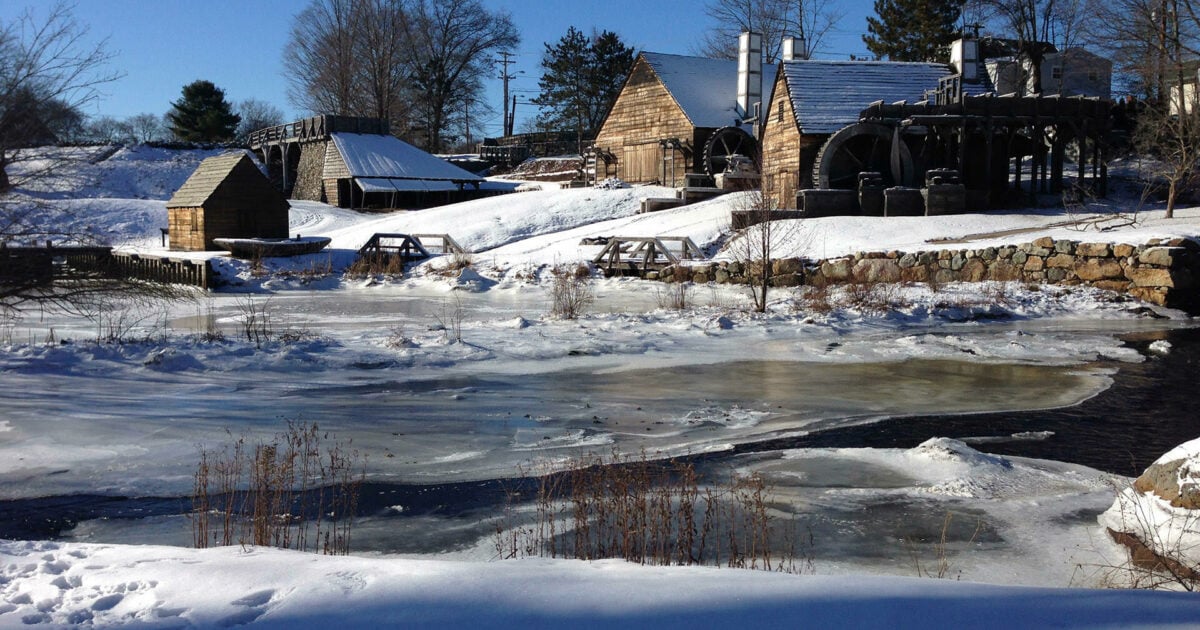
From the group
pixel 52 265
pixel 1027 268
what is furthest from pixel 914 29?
pixel 52 265

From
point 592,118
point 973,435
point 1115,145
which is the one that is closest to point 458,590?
point 973,435

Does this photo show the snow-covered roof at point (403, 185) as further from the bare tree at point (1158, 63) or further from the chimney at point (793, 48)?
the bare tree at point (1158, 63)

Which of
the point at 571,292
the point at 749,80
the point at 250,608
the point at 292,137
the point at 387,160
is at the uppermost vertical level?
the point at 749,80

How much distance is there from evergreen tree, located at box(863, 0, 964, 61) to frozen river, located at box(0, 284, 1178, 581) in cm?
3859

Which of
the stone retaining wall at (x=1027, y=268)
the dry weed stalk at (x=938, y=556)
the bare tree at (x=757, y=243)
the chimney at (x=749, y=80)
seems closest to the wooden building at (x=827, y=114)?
the bare tree at (x=757, y=243)

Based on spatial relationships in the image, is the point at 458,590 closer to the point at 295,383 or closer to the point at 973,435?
the point at 973,435

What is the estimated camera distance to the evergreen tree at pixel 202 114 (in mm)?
61062

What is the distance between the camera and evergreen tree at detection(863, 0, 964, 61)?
1978 inches

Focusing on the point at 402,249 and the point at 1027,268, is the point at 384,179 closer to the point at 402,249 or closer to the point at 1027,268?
the point at 402,249

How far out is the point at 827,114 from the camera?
32625 millimetres

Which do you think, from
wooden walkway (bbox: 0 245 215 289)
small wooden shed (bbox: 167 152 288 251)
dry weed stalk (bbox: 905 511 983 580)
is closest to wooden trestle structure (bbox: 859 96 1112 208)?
small wooden shed (bbox: 167 152 288 251)

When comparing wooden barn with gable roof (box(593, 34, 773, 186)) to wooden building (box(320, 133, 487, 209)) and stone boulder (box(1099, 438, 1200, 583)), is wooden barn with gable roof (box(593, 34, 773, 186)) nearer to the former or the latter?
wooden building (box(320, 133, 487, 209))

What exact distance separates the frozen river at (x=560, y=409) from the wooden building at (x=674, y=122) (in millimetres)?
24774

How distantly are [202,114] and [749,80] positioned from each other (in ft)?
124
